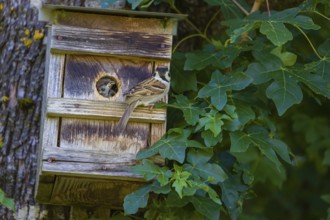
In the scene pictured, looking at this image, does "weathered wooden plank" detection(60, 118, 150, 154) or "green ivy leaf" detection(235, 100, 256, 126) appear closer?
"weathered wooden plank" detection(60, 118, 150, 154)

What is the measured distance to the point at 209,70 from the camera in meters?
4.99

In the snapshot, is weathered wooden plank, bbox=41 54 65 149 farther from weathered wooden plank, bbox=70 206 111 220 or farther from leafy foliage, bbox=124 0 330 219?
weathered wooden plank, bbox=70 206 111 220

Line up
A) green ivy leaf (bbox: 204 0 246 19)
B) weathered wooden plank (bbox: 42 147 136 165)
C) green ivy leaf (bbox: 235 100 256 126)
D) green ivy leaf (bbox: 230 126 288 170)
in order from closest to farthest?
weathered wooden plank (bbox: 42 147 136 165) < green ivy leaf (bbox: 230 126 288 170) < green ivy leaf (bbox: 235 100 256 126) < green ivy leaf (bbox: 204 0 246 19)

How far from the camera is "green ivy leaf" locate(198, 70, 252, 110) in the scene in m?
4.23

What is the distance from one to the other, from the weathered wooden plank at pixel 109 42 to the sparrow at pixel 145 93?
13 cm

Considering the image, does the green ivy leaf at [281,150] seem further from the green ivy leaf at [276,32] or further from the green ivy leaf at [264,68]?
the green ivy leaf at [276,32]

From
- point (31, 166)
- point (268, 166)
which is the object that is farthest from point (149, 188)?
point (268, 166)

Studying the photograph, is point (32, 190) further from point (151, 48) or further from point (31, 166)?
point (151, 48)

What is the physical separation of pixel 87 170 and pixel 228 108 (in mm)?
695

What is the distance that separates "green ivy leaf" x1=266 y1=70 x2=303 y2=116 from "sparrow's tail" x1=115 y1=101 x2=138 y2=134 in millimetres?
603

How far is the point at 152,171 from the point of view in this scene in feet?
13.4

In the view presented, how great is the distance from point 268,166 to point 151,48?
2.05 metres

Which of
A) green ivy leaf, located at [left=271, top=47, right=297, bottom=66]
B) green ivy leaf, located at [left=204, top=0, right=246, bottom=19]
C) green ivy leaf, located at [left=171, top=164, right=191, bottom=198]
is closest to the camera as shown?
green ivy leaf, located at [left=171, top=164, right=191, bottom=198]

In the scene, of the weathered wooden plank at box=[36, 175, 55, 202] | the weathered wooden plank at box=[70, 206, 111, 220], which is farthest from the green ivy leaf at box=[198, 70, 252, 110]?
the weathered wooden plank at box=[70, 206, 111, 220]
